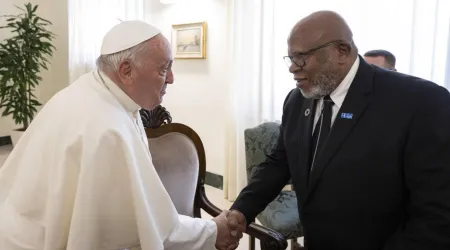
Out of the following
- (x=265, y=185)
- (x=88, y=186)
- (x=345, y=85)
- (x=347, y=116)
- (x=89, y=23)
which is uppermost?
(x=89, y=23)

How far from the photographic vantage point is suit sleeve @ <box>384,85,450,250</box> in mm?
1169

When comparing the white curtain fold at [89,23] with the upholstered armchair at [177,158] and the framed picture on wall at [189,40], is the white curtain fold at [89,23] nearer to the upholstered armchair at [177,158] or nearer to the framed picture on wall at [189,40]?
the framed picture on wall at [189,40]

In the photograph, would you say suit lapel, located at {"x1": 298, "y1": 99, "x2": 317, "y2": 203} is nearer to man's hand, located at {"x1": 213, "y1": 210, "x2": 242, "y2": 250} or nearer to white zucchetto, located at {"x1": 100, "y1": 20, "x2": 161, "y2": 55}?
man's hand, located at {"x1": 213, "y1": 210, "x2": 242, "y2": 250}

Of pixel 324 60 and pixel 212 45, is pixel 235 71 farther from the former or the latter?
pixel 324 60

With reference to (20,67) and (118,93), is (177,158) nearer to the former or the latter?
(118,93)

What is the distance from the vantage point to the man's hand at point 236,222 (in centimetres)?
161

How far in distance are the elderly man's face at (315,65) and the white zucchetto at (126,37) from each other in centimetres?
49

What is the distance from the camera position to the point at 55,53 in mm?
4984

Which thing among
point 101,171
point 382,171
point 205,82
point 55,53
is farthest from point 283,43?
point 55,53

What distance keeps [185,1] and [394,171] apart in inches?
142

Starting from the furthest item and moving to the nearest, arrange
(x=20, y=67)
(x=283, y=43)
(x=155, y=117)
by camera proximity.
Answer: (x=20, y=67) → (x=283, y=43) → (x=155, y=117)

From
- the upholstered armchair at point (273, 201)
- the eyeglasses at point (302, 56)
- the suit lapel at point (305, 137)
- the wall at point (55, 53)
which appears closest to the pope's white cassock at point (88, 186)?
the suit lapel at point (305, 137)

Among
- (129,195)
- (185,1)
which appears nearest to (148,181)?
(129,195)

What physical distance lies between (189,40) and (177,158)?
9.10 ft
